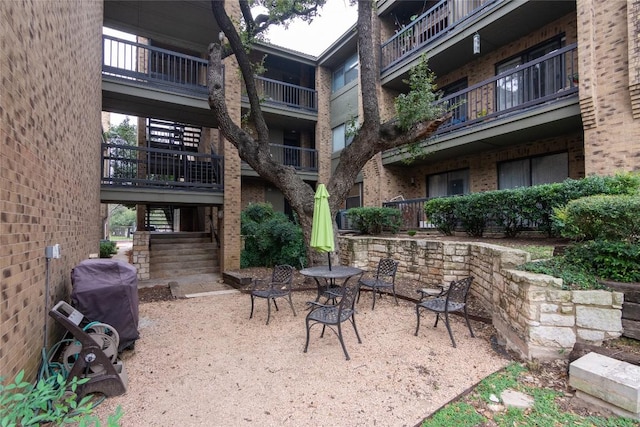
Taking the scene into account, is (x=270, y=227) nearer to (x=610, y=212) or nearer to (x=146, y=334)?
(x=146, y=334)

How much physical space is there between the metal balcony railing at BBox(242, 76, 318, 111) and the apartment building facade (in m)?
0.09

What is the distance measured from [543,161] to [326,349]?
901 cm

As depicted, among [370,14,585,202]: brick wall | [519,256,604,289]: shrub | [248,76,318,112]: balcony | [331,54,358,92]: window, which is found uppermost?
[331,54,358,92]: window

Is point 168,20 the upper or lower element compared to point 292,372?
upper

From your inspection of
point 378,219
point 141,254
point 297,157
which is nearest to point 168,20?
point 297,157

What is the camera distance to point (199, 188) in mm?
10172

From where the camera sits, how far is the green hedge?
5.90 m

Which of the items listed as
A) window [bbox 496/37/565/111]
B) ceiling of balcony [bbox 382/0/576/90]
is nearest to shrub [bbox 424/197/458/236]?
window [bbox 496/37/565/111]

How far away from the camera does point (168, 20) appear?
10898 millimetres

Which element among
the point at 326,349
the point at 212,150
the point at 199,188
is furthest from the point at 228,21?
the point at 326,349

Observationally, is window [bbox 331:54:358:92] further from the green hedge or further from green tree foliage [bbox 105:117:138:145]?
green tree foliage [bbox 105:117:138:145]

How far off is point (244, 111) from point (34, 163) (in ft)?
38.8

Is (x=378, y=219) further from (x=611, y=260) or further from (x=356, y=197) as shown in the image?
(x=611, y=260)

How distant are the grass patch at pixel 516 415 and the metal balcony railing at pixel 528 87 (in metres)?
6.34
